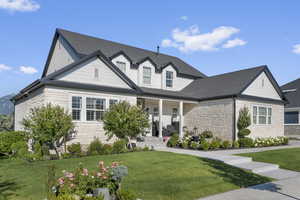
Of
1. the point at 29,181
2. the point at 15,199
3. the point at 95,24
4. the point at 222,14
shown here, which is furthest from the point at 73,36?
the point at 15,199

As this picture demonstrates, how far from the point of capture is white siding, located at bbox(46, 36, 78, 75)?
65.4 ft

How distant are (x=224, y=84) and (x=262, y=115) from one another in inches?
176

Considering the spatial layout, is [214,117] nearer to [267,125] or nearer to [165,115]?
[165,115]

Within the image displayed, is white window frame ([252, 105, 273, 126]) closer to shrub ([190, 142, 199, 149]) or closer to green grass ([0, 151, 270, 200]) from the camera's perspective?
shrub ([190, 142, 199, 149])

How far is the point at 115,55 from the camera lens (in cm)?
1978

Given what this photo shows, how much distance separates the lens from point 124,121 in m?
13.9

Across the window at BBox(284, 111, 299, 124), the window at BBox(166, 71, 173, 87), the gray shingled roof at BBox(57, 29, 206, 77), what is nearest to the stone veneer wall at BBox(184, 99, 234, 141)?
the window at BBox(166, 71, 173, 87)

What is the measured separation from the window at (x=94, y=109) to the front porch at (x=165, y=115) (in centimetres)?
604

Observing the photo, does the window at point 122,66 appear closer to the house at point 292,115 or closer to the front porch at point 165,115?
the front porch at point 165,115

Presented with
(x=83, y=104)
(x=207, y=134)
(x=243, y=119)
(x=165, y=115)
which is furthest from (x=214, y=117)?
(x=83, y=104)

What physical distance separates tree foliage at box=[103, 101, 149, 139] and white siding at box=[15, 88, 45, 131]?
13.1ft

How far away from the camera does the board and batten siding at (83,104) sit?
13289 millimetres

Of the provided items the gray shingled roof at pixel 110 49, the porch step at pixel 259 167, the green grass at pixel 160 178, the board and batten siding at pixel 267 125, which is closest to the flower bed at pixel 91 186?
the green grass at pixel 160 178

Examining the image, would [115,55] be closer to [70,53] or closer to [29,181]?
[70,53]
